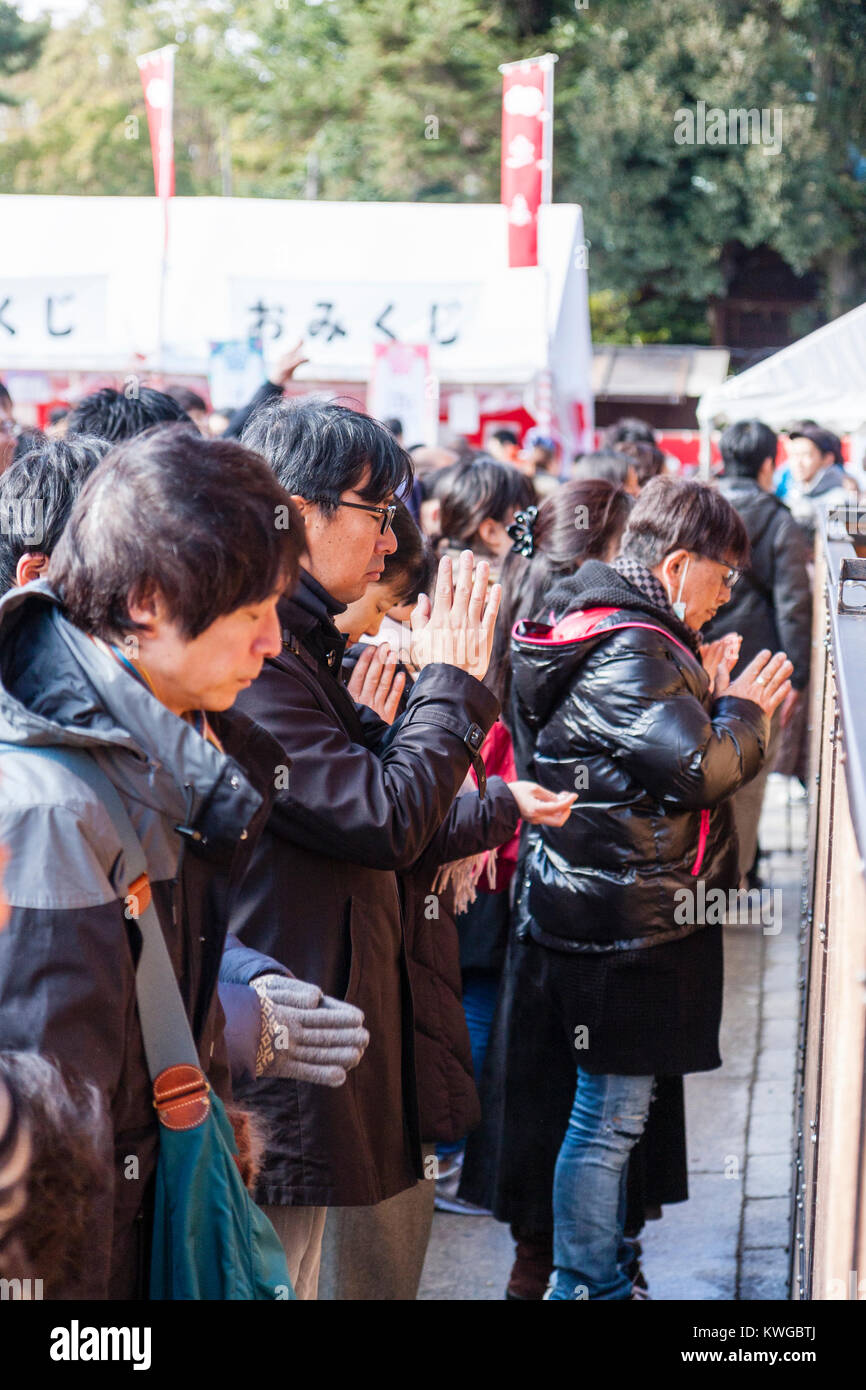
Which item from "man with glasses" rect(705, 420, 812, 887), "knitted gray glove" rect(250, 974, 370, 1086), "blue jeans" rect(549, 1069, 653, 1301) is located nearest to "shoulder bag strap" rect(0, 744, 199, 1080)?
"knitted gray glove" rect(250, 974, 370, 1086)

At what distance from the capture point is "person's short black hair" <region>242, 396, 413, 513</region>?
213 cm

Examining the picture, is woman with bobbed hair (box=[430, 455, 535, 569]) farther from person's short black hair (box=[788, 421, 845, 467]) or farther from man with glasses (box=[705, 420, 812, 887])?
person's short black hair (box=[788, 421, 845, 467])

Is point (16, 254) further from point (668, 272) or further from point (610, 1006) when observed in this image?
point (668, 272)

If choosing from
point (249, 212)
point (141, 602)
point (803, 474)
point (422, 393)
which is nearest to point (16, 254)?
point (249, 212)

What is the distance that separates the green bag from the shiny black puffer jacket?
4.69 ft

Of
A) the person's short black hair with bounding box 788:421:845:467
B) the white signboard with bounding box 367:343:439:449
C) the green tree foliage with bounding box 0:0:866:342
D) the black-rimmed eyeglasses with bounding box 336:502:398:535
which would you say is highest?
the green tree foliage with bounding box 0:0:866:342

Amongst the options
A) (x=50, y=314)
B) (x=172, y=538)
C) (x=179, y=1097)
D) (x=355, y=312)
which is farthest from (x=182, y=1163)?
(x=50, y=314)

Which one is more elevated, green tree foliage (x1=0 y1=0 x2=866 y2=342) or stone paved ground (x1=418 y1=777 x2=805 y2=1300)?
green tree foliage (x1=0 y1=0 x2=866 y2=342)

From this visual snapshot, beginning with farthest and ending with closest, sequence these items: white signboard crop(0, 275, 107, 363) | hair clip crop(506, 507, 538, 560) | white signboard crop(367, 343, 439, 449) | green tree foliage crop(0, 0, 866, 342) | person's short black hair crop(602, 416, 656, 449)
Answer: green tree foliage crop(0, 0, 866, 342)
white signboard crop(0, 275, 107, 363)
white signboard crop(367, 343, 439, 449)
person's short black hair crop(602, 416, 656, 449)
hair clip crop(506, 507, 538, 560)

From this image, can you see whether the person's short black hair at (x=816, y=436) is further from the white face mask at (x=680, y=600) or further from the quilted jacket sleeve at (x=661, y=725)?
the quilted jacket sleeve at (x=661, y=725)

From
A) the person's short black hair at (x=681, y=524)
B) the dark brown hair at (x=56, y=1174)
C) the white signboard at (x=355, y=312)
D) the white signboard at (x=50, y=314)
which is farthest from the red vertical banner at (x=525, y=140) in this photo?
the dark brown hair at (x=56, y=1174)

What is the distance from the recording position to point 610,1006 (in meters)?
2.88

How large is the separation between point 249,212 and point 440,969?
1204 centimetres

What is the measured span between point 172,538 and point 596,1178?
1.95m
